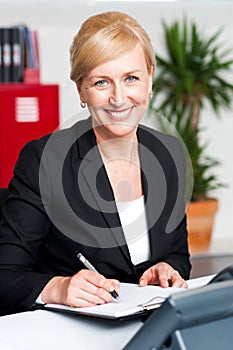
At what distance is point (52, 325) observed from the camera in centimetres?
147

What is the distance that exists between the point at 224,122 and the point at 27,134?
1550mm

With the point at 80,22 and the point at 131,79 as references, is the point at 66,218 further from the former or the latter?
the point at 80,22

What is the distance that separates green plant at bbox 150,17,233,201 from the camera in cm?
497

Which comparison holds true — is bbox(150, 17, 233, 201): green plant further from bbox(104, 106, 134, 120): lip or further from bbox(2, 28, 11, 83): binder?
bbox(104, 106, 134, 120): lip

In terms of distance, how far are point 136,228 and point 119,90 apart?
0.35m

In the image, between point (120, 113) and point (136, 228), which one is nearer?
point (120, 113)

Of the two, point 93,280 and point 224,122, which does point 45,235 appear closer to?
point 93,280

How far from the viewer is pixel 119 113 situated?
1.79m

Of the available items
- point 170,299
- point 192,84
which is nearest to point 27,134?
point 192,84

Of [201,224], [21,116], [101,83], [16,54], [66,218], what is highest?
[101,83]

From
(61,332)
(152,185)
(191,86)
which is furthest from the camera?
(191,86)

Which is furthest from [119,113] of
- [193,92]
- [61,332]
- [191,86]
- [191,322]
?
[193,92]

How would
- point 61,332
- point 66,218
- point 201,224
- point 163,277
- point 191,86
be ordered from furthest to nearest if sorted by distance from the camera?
point 201,224 < point 191,86 < point 66,218 < point 163,277 < point 61,332

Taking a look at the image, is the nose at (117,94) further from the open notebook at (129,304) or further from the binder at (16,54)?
the binder at (16,54)
